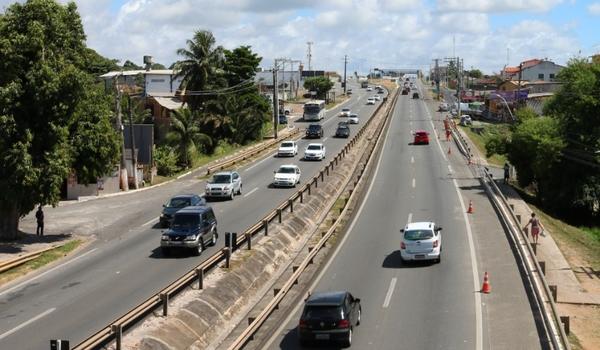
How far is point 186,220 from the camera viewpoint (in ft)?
100

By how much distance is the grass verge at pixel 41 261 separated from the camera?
27.7 metres

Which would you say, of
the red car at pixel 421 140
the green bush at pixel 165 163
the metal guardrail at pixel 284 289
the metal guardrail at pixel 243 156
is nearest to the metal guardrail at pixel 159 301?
the metal guardrail at pixel 284 289

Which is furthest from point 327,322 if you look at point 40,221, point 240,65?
point 240,65

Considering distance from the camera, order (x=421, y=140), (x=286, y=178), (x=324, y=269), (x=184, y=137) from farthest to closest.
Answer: (x=421, y=140), (x=184, y=137), (x=286, y=178), (x=324, y=269)

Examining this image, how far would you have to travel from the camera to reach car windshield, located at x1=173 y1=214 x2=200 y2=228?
99.6 feet

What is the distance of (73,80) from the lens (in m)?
32.6

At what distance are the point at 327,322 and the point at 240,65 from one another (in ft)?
279

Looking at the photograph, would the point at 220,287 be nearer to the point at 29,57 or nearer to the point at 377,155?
the point at 29,57

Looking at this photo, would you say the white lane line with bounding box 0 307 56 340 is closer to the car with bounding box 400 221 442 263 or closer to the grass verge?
the grass verge

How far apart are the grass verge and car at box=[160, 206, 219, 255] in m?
4.56

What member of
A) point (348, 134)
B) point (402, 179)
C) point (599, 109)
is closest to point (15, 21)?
point (402, 179)

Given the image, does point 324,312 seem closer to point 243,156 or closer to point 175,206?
point 175,206

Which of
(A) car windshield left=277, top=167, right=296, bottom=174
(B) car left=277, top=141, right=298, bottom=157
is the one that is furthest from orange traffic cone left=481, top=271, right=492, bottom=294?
(B) car left=277, top=141, right=298, bottom=157

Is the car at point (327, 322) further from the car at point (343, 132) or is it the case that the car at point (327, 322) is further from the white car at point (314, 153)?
the car at point (343, 132)
